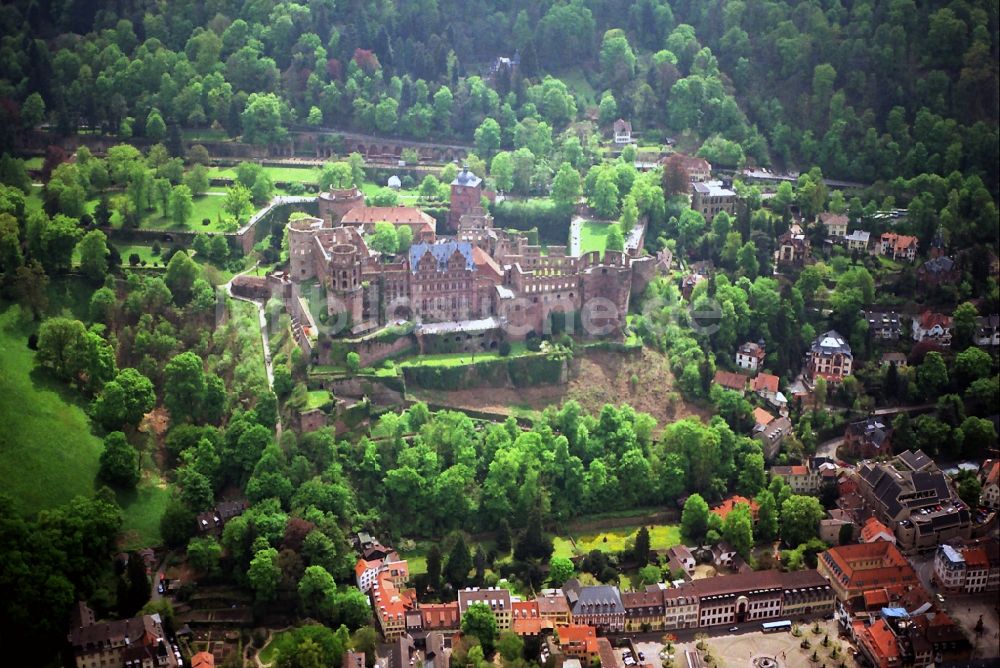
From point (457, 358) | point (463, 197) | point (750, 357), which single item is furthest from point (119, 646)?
point (463, 197)

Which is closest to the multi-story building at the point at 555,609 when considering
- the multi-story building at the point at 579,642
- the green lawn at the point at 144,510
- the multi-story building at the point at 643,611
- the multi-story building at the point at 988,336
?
the multi-story building at the point at 579,642

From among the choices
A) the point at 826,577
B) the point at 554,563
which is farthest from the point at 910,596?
the point at 554,563

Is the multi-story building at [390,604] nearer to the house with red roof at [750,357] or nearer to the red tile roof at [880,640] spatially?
the red tile roof at [880,640]

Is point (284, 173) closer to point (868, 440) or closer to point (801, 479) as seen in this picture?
point (801, 479)

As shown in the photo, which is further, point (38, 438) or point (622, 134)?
point (622, 134)

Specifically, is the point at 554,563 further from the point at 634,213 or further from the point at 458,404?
the point at 634,213
